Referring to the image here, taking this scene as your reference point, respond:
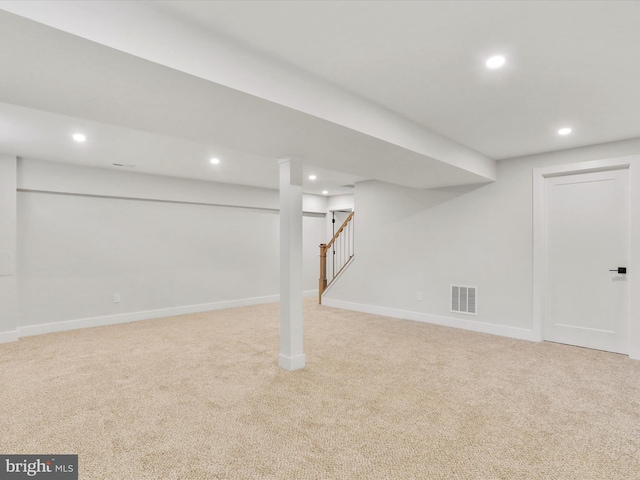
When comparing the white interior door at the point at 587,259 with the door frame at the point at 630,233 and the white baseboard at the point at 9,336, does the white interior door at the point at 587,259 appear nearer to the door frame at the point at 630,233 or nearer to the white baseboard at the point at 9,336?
the door frame at the point at 630,233

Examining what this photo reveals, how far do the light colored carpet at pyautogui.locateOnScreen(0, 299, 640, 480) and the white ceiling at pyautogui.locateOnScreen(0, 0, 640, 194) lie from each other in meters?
2.12

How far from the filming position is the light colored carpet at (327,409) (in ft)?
6.39

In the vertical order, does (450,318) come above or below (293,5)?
below

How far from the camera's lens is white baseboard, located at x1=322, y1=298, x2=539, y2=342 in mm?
4516

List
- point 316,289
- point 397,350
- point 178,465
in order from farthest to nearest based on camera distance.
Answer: point 316,289
point 397,350
point 178,465

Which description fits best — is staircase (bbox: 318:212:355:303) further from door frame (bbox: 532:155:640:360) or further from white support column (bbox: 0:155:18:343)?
white support column (bbox: 0:155:18:343)

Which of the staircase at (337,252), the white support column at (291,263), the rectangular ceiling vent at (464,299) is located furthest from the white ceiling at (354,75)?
the staircase at (337,252)

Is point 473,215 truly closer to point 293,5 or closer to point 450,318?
point 450,318

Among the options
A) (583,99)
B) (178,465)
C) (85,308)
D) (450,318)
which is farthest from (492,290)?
(85,308)

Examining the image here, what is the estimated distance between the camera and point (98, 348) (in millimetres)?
4113

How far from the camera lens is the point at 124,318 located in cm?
549

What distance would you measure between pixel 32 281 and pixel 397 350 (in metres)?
5.01

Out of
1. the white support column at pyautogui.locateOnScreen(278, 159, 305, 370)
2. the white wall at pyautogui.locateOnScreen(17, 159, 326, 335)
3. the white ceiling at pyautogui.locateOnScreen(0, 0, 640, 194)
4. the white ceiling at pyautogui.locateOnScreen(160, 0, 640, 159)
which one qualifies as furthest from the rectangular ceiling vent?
the white wall at pyautogui.locateOnScreen(17, 159, 326, 335)

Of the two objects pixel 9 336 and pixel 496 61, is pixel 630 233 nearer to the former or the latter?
pixel 496 61
